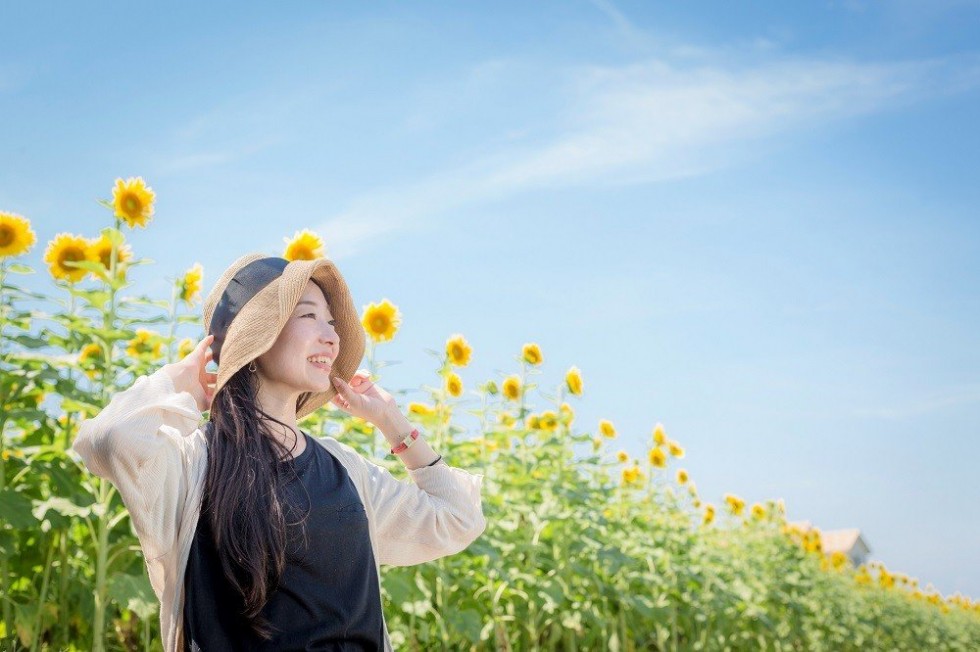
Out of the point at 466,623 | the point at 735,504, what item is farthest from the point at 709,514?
the point at 466,623

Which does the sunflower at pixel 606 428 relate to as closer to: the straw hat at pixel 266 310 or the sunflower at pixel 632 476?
the sunflower at pixel 632 476

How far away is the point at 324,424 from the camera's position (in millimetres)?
4039

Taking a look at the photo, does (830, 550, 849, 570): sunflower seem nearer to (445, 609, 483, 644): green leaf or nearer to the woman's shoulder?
(445, 609, 483, 644): green leaf

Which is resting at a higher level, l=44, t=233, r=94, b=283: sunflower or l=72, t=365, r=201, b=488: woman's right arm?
l=44, t=233, r=94, b=283: sunflower

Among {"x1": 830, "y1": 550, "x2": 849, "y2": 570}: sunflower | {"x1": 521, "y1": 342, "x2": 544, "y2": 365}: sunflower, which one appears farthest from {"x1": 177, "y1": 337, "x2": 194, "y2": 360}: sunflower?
{"x1": 830, "y1": 550, "x2": 849, "y2": 570}: sunflower

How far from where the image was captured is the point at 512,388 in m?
→ 5.44

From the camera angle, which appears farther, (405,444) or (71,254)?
(71,254)

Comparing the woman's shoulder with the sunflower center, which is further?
the sunflower center

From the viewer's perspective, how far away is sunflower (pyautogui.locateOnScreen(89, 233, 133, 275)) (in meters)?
3.88

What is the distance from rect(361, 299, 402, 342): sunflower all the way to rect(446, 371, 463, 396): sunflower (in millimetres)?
505

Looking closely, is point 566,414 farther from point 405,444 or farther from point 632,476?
point 405,444

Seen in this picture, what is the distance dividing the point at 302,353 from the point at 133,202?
7.05ft

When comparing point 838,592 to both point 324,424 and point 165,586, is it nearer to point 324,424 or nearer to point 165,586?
point 324,424

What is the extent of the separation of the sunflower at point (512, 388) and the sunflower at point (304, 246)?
177 centimetres
